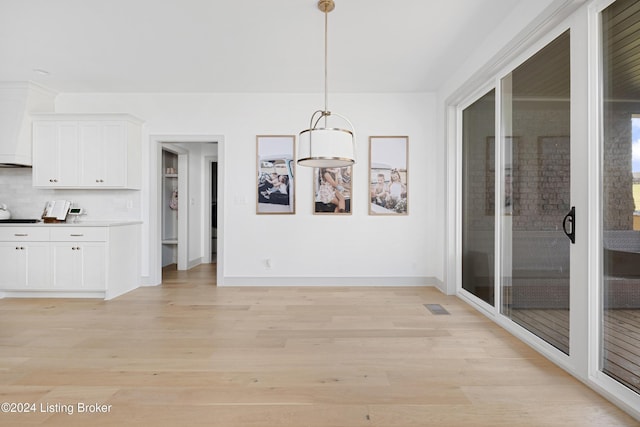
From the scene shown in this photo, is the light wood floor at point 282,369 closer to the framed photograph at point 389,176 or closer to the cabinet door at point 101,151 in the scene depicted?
the framed photograph at point 389,176

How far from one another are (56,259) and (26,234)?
17.9 inches

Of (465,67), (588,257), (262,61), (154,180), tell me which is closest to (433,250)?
(465,67)

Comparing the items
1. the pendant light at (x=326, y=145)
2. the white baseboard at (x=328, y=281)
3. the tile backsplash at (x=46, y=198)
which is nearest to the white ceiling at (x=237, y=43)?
the pendant light at (x=326, y=145)

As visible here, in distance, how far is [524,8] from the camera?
2740mm

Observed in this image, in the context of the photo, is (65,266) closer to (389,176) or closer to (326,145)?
(326,145)

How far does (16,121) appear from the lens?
14.5 feet

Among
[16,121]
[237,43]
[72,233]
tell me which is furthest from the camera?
[16,121]

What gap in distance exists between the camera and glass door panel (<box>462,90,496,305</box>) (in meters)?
3.57

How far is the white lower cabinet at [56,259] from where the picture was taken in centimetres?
423

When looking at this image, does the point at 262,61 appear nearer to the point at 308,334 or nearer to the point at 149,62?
the point at 149,62

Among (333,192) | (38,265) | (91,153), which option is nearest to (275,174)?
(333,192)

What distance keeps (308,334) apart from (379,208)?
2.40 metres

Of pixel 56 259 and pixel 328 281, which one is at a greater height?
pixel 56 259

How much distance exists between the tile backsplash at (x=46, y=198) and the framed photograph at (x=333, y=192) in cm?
260
